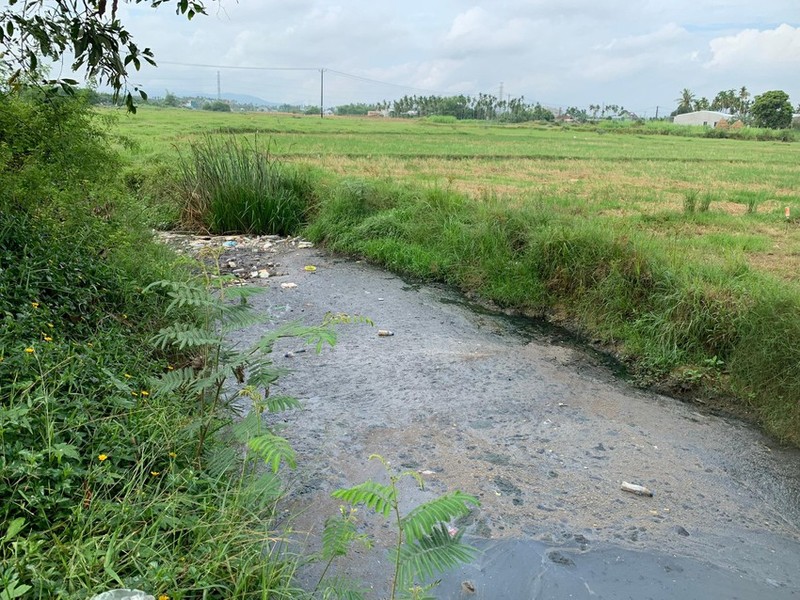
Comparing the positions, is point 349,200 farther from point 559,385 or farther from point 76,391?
point 76,391

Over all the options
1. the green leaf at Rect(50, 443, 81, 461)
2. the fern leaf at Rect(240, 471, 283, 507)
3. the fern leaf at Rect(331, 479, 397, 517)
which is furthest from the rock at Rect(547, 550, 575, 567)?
the green leaf at Rect(50, 443, 81, 461)

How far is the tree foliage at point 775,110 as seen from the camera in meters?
37.8

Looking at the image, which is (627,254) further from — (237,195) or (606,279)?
(237,195)

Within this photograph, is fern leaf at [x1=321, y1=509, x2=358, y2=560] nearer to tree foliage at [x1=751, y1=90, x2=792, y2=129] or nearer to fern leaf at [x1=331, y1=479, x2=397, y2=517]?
fern leaf at [x1=331, y1=479, x2=397, y2=517]

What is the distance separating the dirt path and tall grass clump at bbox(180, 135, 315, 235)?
357 cm

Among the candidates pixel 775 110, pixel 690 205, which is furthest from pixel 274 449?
pixel 775 110

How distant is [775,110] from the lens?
38.0 meters

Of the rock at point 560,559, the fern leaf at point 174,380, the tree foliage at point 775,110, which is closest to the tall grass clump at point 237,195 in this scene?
the fern leaf at point 174,380

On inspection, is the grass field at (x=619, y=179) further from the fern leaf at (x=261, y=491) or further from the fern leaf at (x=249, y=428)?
the fern leaf at (x=261, y=491)

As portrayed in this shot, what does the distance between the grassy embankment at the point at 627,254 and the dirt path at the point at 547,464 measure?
1.19ft

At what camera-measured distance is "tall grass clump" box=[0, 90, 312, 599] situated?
1.73 meters

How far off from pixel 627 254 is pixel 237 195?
4.91 m

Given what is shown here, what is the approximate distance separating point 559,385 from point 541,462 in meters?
1.02

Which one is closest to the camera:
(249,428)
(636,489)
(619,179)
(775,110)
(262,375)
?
(249,428)
